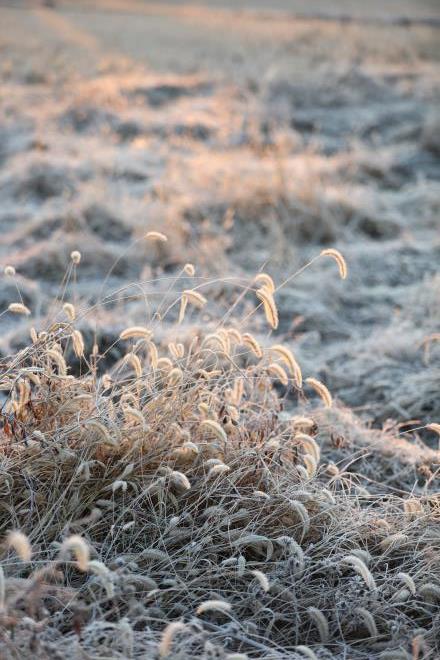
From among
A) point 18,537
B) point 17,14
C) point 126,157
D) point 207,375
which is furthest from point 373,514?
point 17,14

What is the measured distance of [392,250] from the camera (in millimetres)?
5496

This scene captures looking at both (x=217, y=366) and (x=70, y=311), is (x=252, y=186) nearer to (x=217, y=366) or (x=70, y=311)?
(x=217, y=366)

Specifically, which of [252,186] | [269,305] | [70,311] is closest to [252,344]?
[269,305]

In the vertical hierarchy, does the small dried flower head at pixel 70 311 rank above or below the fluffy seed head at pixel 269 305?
below

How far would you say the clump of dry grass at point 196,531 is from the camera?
1.89m

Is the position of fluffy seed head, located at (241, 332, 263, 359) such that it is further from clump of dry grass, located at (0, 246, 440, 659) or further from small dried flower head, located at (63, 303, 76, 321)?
small dried flower head, located at (63, 303, 76, 321)

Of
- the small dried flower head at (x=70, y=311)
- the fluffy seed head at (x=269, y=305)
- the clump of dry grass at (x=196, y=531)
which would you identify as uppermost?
the fluffy seed head at (x=269, y=305)

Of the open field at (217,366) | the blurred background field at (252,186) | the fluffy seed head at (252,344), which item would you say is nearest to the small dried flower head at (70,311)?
the open field at (217,366)

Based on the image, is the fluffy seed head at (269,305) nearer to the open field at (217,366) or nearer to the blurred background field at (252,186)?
the open field at (217,366)

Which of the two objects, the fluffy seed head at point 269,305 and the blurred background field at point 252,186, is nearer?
the fluffy seed head at point 269,305

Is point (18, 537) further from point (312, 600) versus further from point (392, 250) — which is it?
point (392, 250)

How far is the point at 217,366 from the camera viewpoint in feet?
11.8

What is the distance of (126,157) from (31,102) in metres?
3.06

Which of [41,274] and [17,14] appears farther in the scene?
[17,14]
